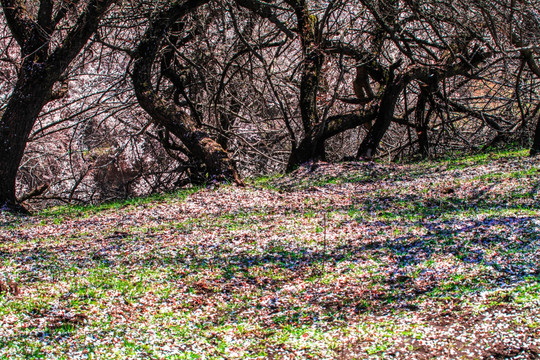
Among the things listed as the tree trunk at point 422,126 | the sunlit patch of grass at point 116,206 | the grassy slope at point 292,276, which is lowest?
the grassy slope at point 292,276

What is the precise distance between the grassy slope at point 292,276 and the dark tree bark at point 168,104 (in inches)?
53.3

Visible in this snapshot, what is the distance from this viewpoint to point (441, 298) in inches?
135

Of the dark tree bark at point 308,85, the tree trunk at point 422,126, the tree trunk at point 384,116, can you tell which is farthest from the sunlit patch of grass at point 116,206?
the tree trunk at point 422,126

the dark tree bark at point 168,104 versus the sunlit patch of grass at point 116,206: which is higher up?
the dark tree bark at point 168,104

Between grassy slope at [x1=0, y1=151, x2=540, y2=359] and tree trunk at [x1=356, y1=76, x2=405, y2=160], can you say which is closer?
grassy slope at [x1=0, y1=151, x2=540, y2=359]

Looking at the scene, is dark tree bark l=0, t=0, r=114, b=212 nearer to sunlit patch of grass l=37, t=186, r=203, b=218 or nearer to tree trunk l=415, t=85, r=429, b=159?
sunlit patch of grass l=37, t=186, r=203, b=218

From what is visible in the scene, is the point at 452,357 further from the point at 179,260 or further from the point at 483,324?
the point at 179,260

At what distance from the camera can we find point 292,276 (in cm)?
419

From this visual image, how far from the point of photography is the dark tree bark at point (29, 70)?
754cm

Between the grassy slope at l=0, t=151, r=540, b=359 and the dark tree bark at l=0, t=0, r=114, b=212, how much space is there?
92 cm

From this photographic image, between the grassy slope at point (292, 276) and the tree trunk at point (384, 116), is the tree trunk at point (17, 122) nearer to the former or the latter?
the grassy slope at point (292, 276)

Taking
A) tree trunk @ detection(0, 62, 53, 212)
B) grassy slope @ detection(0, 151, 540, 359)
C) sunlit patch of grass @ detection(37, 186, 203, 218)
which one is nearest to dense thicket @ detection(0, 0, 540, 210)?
tree trunk @ detection(0, 62, 53, 212)

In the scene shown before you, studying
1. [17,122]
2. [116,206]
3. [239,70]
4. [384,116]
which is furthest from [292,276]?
[384,116]

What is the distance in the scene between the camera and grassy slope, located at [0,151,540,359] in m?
2.98
